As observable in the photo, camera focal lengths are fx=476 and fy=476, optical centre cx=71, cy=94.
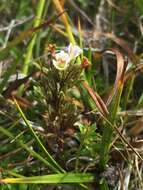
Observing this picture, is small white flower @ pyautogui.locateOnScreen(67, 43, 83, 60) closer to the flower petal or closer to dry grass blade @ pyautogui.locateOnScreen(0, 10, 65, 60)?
the flower petal

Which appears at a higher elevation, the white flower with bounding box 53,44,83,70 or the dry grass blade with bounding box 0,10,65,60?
the dry grass blade with bounding box 0,10,65,60

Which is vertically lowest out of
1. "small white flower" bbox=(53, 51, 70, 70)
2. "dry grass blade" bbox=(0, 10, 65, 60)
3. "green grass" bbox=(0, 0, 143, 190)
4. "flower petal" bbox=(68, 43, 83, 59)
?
"green grass" bbox=(0, 0, 143, 190)

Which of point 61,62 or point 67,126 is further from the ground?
point 61,62

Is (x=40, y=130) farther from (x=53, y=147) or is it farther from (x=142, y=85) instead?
(x=142, y=85)

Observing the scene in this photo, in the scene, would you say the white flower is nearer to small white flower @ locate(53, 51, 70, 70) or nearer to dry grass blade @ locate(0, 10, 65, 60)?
small white flower @ locate(53, 51, 70, 70)

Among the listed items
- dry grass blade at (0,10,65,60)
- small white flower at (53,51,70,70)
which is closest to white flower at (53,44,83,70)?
small white flower at (53,51,70,70)

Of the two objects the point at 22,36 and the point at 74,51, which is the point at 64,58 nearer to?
the point at 74,51

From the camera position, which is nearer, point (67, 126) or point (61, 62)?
point (61, 62)

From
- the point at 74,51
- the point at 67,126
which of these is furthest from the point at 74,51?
the point at 67,126

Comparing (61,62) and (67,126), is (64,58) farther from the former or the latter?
(67,126)

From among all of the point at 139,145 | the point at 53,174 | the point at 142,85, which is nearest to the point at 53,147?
the point at 53,174

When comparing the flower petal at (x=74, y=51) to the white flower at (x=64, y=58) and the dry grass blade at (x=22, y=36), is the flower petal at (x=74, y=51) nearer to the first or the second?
the white flower at (x=64, y=58)
